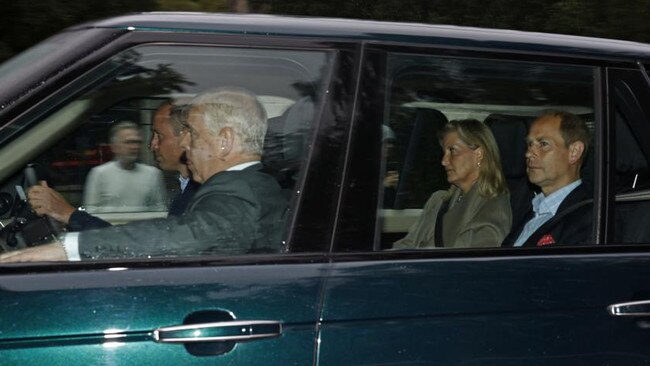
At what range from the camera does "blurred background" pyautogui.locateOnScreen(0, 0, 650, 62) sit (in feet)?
29.6

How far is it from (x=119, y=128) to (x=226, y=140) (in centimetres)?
44


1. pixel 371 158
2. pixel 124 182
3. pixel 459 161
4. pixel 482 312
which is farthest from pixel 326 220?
pixel 459 161

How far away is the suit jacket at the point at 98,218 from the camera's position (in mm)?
2881

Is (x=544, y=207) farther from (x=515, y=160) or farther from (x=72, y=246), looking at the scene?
(x=72, y=246)

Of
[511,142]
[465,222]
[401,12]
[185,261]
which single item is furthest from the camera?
[401,12]

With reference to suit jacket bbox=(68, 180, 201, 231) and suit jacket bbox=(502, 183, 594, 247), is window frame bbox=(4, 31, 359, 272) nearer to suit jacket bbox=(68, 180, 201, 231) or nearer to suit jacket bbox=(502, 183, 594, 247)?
suit jacket bbox=(68, 180, 201, 231)

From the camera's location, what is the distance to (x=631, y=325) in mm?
2963

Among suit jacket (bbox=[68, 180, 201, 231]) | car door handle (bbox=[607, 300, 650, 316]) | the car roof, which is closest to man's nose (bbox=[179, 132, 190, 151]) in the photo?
suit jacket (bbox=[68, 180, 201, 231])

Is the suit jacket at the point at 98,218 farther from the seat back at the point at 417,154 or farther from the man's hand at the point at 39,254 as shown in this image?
the seat back at the point at 417,154

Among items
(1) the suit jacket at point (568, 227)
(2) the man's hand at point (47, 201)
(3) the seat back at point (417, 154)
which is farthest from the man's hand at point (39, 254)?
(1) the suit jacket at point (568, 227)

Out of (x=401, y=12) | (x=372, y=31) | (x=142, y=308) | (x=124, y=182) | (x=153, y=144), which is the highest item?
(x=401, y=12)

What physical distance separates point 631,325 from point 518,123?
84 centimetres

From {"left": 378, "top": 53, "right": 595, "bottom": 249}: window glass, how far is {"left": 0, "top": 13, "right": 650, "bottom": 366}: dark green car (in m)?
0.01

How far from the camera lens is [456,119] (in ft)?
11.8
